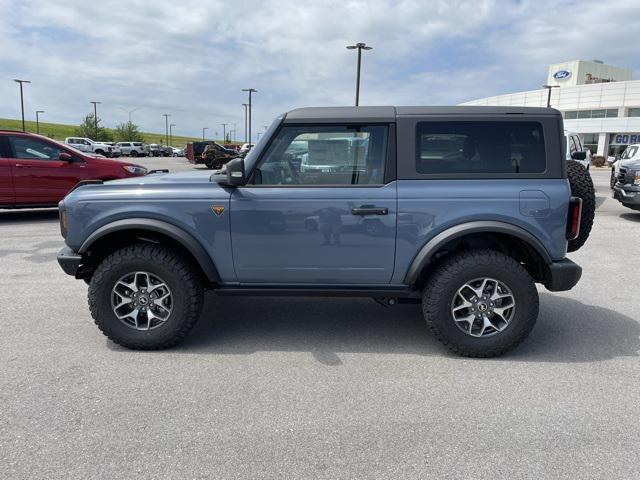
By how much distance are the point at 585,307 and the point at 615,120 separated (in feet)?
→ 195

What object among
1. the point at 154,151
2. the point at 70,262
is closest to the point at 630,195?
the point at 70,262

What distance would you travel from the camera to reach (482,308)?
11.8 ft

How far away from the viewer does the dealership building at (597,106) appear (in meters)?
53.2

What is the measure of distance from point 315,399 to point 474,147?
7.18ft

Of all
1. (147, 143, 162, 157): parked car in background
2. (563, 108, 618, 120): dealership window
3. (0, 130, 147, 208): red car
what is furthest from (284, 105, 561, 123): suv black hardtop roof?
(563, 108, 618, 120): dealership window

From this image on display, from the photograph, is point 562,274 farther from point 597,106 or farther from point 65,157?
point 597,106

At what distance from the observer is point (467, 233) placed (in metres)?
3.48

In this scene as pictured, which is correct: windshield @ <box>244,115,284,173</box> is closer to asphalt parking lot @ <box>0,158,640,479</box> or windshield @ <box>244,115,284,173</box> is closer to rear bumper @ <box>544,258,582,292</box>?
asphalt parking lot @ <box>0,158,640,479</box>

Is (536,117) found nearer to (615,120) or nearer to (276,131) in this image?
(276,131)

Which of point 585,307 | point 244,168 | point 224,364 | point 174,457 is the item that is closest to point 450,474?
point 174,457

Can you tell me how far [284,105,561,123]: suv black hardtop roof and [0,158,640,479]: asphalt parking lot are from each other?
1818 millimetres

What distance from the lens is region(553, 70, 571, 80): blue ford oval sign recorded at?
229 ft

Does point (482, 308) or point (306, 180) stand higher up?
point (306, 180)

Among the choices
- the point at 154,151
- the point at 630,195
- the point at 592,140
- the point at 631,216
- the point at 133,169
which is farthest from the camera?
the point at 154,151
